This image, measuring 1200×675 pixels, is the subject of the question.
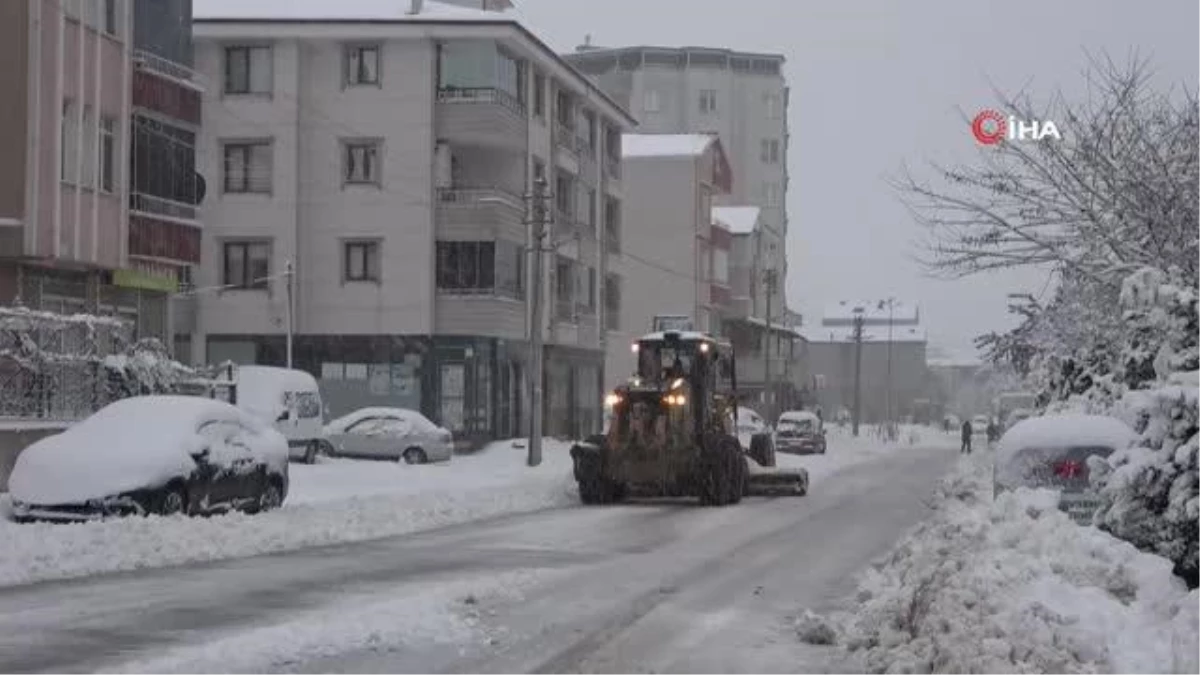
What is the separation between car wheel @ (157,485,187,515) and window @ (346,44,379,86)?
28991 millimetres

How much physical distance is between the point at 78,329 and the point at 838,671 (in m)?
18.9

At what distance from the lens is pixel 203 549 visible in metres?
17.4

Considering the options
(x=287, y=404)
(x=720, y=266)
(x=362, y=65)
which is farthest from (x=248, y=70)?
(x=720, y=266)

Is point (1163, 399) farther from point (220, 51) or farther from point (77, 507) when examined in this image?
Result: point (220, 51)

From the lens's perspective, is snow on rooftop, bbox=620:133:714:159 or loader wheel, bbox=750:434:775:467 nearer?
loader wheel, bbox=750:434:775:467

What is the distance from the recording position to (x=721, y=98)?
10950 cm

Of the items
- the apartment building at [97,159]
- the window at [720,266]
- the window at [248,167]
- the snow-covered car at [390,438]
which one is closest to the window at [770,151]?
the window at [720,266]

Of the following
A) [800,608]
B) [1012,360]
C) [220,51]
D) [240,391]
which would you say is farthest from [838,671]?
[220,51]

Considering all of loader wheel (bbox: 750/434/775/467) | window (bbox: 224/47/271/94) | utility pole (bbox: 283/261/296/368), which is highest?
window (bbox: 224/47/271/94)

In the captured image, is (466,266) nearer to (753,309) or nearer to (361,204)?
(361,204)

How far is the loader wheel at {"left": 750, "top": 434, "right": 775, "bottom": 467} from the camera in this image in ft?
110

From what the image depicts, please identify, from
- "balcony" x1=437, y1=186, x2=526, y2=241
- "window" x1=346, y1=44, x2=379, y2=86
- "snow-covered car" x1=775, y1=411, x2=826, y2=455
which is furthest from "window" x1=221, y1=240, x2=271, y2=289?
"snow-covered car" x1=775, y1=411, x2=826, y2=455

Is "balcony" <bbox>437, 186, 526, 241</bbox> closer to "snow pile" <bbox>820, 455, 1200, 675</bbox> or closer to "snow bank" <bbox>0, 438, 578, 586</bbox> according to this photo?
"snow bank" <bbox>0, 438, 578, 586</bbox>

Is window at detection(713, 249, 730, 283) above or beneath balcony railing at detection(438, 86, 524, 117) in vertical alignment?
beneath
